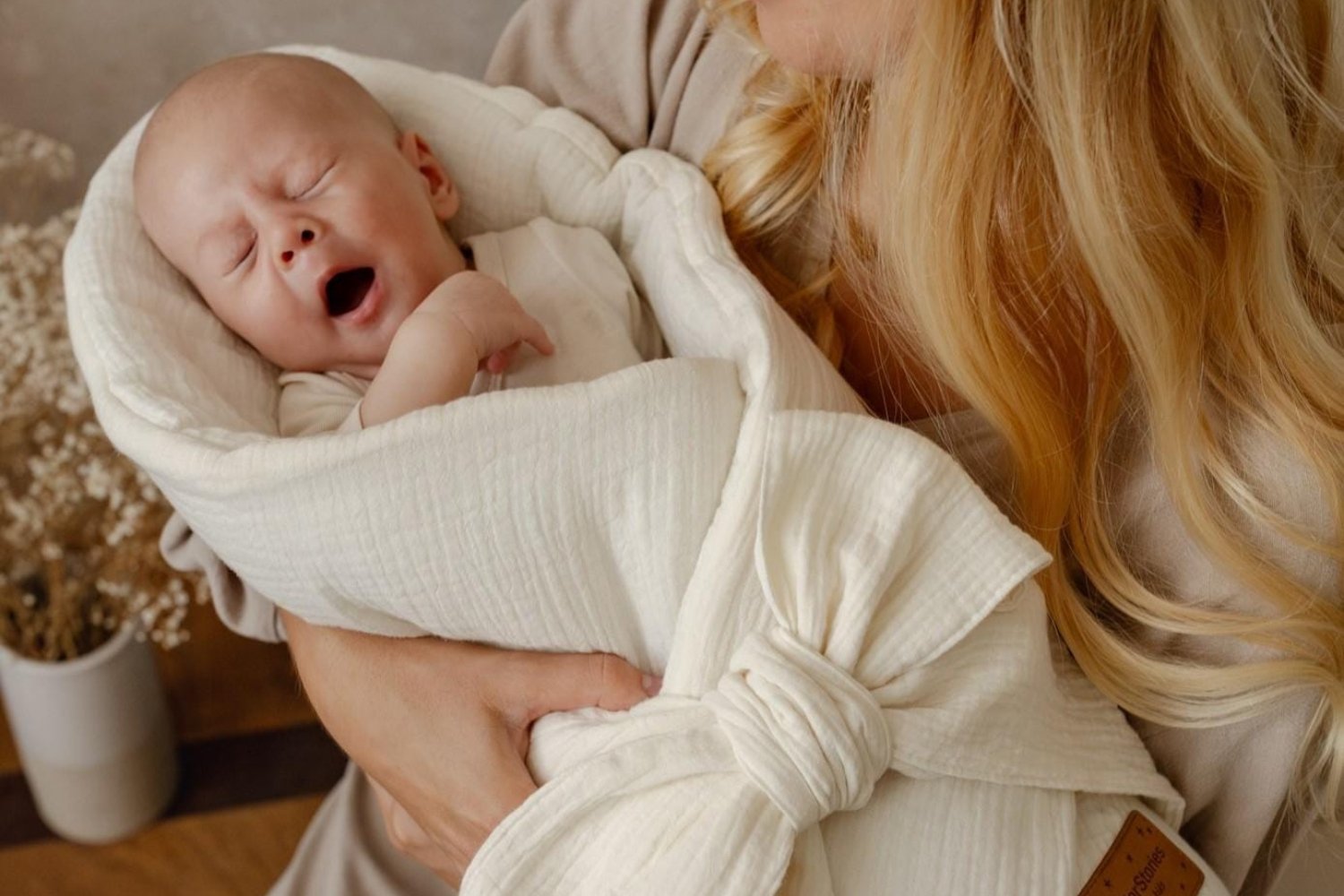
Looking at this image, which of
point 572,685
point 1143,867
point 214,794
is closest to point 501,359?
point 572,685

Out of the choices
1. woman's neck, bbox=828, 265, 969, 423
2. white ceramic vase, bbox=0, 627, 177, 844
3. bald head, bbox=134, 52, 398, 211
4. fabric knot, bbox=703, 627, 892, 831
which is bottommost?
white ceramic vase, bbox=0, 627, 177, 844

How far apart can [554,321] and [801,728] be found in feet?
1.34

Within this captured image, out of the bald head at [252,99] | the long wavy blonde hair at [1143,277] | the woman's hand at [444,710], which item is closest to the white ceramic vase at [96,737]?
the woman's hand at [444,710]

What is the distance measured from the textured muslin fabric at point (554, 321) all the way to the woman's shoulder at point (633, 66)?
0.13m

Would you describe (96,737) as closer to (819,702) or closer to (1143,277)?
(819,702)

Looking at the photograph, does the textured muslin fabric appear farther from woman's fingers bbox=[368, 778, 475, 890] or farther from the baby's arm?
woman's fingers bbox=[368, 778, 475, 890]

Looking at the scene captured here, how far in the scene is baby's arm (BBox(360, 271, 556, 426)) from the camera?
2.53ft

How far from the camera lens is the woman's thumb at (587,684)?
71cm

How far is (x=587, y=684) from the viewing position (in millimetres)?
718

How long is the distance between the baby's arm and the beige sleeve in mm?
274

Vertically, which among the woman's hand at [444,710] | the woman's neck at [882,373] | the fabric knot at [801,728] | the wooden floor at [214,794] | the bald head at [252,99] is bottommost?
the wooden floor at [214,794]

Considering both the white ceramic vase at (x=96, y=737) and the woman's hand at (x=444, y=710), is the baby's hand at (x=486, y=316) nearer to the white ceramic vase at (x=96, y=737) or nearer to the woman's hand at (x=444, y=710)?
the woman's hand at (x=444, y=710)

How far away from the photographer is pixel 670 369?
2.28 feet

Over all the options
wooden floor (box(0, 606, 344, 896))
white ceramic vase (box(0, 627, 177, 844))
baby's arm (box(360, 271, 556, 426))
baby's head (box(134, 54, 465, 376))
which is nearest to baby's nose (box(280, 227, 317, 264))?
baby's head (box(134, 54, 465, 376))
